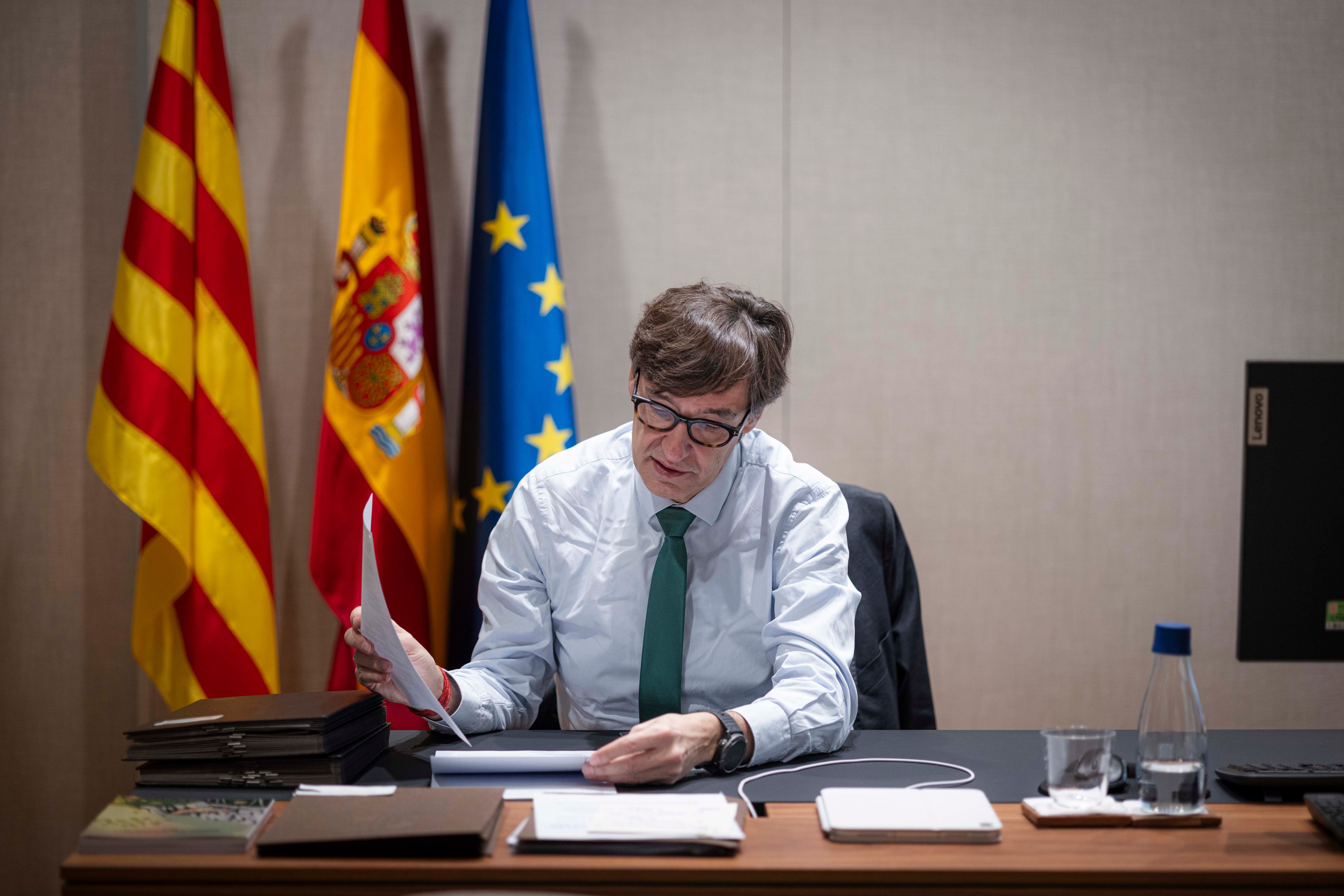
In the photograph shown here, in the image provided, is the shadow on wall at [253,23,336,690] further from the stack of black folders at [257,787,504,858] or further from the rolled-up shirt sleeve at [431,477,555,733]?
the stack of black folders at [257,787,504,858]

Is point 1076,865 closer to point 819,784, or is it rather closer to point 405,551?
point 819,784

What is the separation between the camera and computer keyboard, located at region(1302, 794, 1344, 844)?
1.12 metres

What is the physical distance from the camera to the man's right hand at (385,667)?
4.63 ft

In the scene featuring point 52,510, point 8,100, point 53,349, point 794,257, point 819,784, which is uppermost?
point 8,100

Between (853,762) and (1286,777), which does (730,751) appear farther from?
(1286,777)

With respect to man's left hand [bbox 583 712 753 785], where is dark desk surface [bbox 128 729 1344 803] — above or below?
below

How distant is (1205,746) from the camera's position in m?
1.18

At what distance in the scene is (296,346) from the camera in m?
2.55

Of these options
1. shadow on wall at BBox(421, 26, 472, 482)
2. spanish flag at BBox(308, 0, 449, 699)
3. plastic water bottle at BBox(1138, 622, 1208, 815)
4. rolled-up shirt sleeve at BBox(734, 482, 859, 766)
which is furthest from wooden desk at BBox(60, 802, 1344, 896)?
shadow on wall at BBox(421, 26, 472, 482)

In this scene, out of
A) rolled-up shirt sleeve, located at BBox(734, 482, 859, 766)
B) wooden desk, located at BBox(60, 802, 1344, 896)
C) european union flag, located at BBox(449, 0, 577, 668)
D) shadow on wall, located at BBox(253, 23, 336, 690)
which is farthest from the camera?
shadow on wall, located at BBox(253, 23, 336, 690)

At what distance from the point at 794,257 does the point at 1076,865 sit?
1.78 m

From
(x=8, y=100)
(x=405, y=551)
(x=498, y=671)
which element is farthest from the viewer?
(x=8, y=100)

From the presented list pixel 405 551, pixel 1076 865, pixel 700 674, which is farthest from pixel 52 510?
pixel 1076 865

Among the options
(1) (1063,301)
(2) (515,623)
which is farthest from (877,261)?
(2) (515,623)
